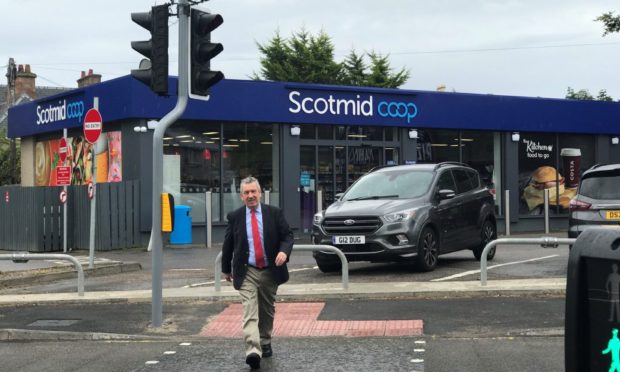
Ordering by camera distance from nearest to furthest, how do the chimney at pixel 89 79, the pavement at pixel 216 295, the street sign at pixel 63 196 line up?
the pavement at pixel 216 295
the street sign at pixel 63 196
the chimney at pixel 89 79

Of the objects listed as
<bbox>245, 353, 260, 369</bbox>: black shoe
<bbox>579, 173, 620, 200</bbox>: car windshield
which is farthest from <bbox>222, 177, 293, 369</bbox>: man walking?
<bbox>579, 173, 620, 200</bbox>: car windshield

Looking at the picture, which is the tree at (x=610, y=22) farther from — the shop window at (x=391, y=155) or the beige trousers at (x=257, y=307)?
the beige trousers at (x=257, y=307)

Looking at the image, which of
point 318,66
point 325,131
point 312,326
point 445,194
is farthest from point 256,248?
point 318,66

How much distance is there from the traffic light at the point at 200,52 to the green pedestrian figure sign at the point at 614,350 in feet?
20.4

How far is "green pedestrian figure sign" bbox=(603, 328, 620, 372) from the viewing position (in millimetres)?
3348

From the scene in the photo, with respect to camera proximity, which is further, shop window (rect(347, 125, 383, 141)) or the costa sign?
shop window (rect(347, 125, 383, 141))

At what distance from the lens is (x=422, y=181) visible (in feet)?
43.1

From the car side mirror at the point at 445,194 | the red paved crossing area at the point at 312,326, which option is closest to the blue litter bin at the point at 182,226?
the car side mirror at the point at 445,194

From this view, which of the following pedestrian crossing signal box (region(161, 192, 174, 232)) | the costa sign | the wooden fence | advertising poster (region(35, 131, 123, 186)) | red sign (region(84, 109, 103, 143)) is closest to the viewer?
pedestrian crossing signal box (region(161, 192, 174, 232))

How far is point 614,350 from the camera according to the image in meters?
3.37

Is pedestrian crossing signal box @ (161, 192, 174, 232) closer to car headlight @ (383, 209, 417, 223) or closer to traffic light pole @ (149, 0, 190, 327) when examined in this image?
traffic light pole @ (149, 0, 190, 327)

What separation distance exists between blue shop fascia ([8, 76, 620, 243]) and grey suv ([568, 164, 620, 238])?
35.6 ft

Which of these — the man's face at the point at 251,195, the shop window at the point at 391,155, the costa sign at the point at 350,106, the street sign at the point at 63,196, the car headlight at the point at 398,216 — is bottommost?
the car headlight at the point at 398,216

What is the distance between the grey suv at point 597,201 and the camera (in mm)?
11141
